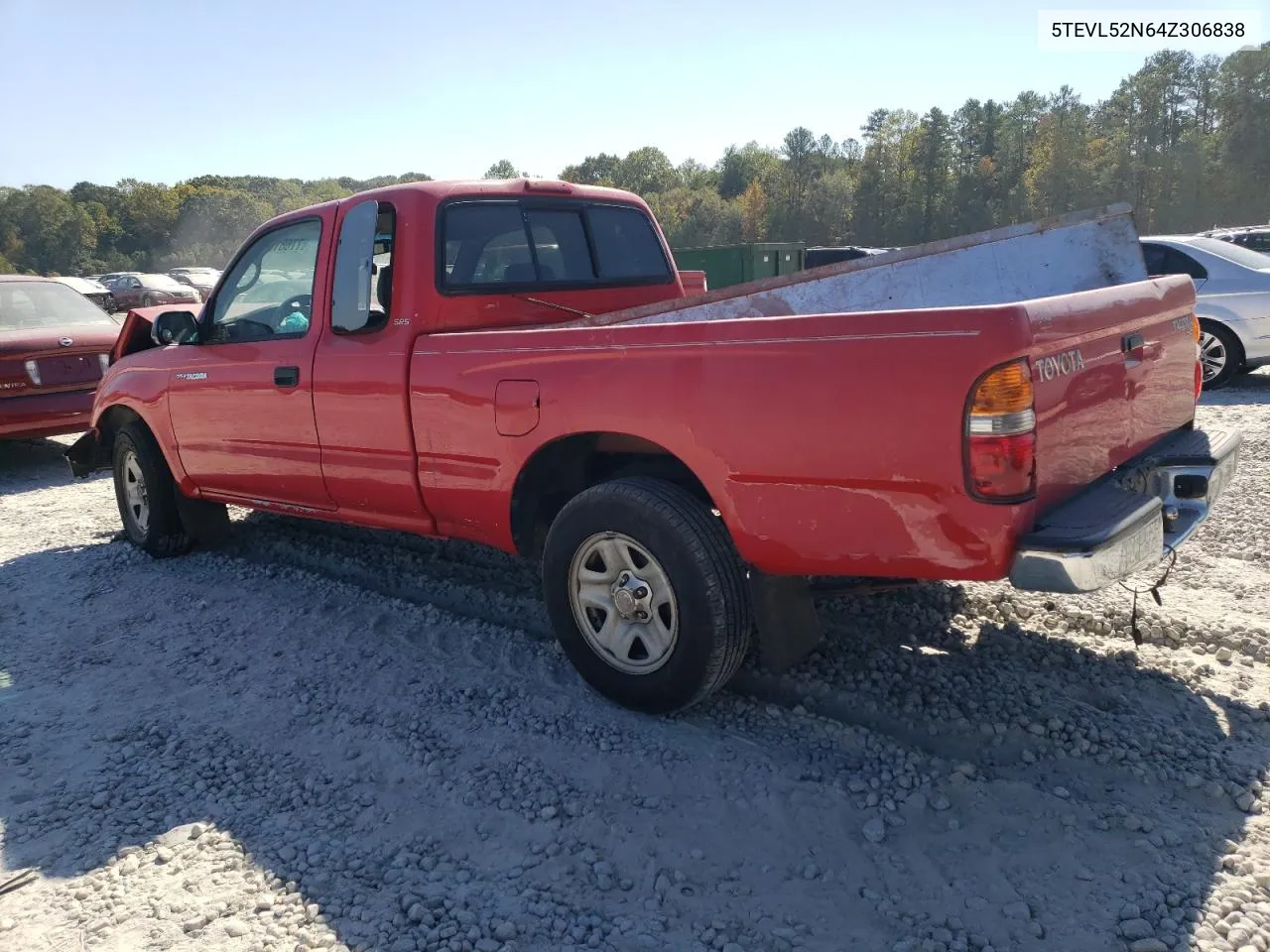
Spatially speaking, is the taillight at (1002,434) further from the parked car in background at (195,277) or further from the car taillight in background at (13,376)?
the parked car in background at (195,277)

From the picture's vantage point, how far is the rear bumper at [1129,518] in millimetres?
2633

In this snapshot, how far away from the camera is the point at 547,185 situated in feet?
15.6

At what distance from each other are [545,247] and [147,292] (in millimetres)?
34708

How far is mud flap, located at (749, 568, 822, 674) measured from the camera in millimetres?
3350

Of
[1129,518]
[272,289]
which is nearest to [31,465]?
[272,289]

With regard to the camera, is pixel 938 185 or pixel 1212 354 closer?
pixel 1212 354

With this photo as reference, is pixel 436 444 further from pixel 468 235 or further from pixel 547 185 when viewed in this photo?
pixel 547 185

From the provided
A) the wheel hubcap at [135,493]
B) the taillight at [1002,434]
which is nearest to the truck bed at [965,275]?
the taillight at [1002,434]

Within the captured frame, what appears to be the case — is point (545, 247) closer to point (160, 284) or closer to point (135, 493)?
point (135, 493)

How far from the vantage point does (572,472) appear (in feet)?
13.0

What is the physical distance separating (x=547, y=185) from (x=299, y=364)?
1510 mm

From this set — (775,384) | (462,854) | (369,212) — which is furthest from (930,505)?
(369,212)

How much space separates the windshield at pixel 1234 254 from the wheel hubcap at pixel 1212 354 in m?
0.79

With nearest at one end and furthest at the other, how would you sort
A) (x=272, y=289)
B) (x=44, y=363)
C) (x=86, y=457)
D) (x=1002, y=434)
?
1. (x=1002, y=434)
2. (x=272, y=289)
3. (x=86, y=457)
4. (x=44, y=363)
